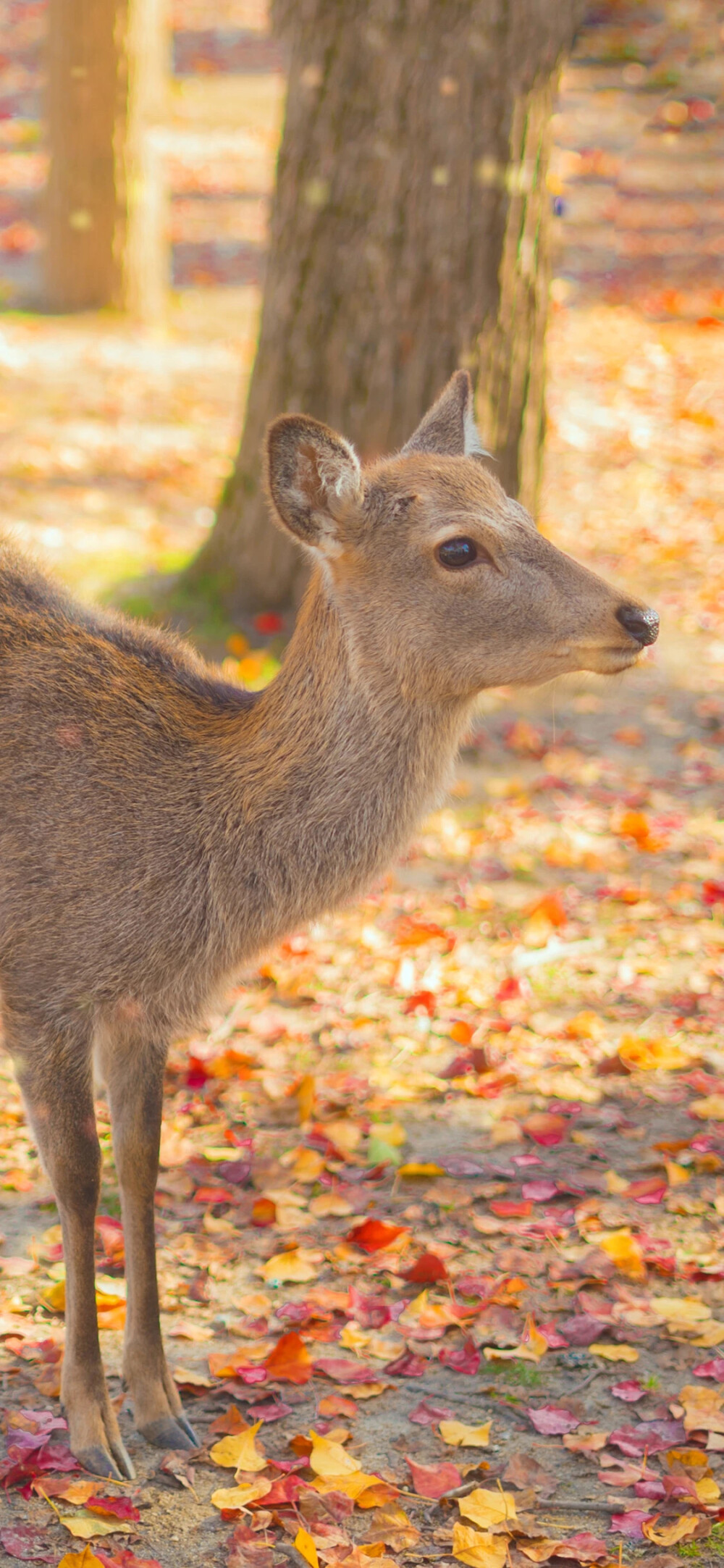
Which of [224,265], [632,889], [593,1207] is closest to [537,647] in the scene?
[593,1207]

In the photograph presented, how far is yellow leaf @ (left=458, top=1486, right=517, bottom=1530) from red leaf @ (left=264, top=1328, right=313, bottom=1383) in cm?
54

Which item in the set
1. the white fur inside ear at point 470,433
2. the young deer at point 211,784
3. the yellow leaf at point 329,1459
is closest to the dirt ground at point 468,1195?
the yellow leaf at point 329,1459

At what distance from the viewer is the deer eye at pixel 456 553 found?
142 inches

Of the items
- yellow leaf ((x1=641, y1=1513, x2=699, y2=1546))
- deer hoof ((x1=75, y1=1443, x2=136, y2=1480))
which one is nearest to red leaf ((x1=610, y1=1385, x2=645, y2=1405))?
yellow leaf ((x1=641, y1=1513, x2=699, y2=1546))

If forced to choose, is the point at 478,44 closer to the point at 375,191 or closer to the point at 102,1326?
the point at 375,191

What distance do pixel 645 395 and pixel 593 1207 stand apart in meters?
9.11

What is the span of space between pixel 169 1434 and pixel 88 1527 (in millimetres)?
386

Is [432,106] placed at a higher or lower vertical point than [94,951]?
higher

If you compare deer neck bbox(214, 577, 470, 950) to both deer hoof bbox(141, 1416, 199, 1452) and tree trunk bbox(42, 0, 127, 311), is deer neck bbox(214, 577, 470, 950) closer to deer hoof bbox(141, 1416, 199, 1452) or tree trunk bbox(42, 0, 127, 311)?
deer hoof bbox(141, 1416, 199, 1452)

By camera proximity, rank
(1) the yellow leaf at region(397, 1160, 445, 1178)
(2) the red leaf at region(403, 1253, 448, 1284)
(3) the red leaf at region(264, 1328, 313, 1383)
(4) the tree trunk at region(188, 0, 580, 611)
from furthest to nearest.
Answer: (4) the tree trunk at region(188, 0, 580, 611), (1) the yellow leaf at region(397, 1160, 445, 1178), (2) the red leaf at region(403, 1253, 448, 1284), (3) the red leaf at region(264, 1328, 313, 1383)

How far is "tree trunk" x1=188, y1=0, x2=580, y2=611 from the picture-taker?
634 centimetres

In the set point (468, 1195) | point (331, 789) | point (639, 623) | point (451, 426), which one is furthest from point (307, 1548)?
point (451, 426)

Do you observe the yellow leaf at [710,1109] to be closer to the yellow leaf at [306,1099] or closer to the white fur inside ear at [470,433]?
the yellow leaf at [306,1099]

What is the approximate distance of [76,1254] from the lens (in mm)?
3535
